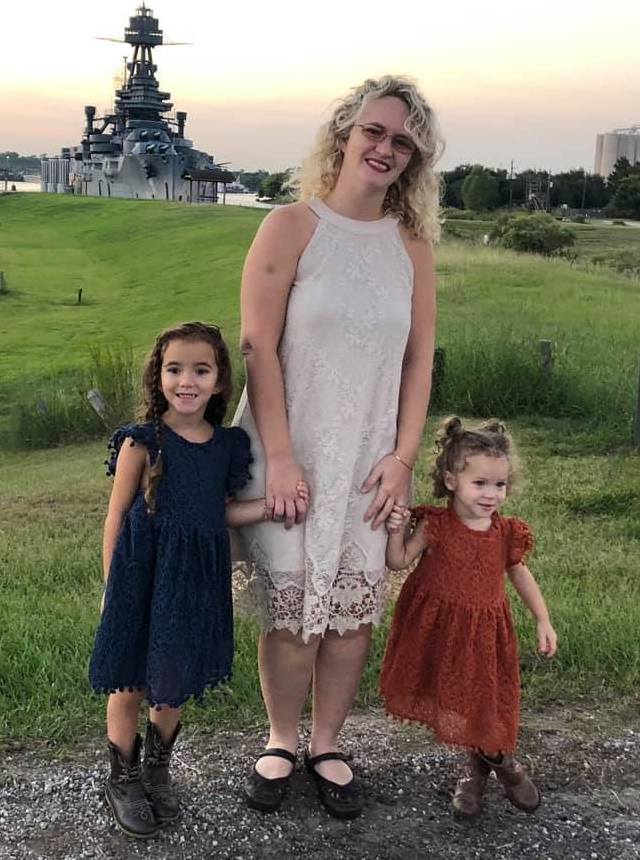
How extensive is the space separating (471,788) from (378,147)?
1.80 meters

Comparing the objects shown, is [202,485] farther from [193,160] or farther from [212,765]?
[193,160]

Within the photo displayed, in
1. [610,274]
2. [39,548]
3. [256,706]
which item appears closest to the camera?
[256,706]

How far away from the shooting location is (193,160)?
250 feet

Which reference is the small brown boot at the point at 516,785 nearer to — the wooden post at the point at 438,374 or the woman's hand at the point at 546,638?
Answer: the woman's hand at the point at 546,638

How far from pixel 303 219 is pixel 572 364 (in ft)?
29.6

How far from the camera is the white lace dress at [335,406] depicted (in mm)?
2568

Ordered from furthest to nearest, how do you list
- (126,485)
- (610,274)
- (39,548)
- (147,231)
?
1. (147,231)
2. (610,274)
3. (39,548)
4. (126,485)

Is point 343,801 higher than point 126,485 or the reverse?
the reverse

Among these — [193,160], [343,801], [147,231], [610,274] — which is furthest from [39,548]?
[193,160]

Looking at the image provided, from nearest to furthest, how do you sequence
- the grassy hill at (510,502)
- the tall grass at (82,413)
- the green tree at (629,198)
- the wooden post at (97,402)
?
1. the grassy hill at (510,502)
2. the wooden post at (97,402)
3. the tall grass at (82,413)
4. the green tree at (629,198)

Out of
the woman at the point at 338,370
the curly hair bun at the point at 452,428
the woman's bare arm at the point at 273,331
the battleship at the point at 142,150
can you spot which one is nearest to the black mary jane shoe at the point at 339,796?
the woman at the point at 338,370

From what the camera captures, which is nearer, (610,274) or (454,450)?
(454,450)

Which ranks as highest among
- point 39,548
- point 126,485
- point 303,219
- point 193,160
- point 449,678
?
point 193,160

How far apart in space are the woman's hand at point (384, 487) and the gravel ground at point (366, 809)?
83 cm
